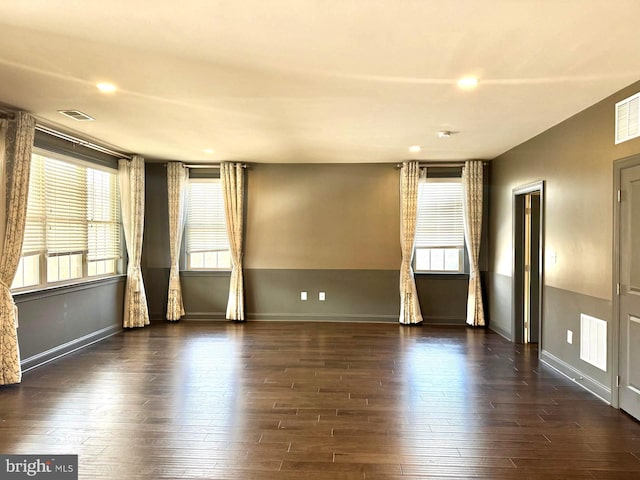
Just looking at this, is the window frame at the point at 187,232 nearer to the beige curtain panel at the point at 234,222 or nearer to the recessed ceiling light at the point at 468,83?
the beige curtain panel at the point at 234,222

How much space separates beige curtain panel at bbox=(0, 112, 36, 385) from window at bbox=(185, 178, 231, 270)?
3017 mm

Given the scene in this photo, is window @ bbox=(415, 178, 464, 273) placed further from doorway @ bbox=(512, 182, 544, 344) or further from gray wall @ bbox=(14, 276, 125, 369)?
gray wall @ bbox=(14, 276, 125, 369)

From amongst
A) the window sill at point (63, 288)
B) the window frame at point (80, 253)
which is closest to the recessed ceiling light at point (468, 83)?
the window frame at point (80, 253)

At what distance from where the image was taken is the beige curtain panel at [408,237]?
21.4 ft

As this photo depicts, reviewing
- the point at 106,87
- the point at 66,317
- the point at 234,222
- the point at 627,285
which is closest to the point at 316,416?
the point at 627,285

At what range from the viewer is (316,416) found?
320 cm

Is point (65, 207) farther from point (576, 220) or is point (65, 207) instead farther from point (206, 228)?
point (576, 220)

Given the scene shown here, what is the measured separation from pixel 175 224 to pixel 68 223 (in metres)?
1.81

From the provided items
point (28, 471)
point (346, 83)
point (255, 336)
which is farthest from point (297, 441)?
point (255, 336)

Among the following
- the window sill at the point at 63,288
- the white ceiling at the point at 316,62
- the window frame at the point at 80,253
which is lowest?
the window sill at the point at 63,288

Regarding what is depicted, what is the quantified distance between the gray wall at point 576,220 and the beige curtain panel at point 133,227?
548cm

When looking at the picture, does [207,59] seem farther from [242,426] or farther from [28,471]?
[28,471]

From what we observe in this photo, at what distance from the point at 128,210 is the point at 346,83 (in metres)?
4.41

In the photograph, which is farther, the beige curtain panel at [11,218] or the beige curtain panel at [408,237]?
the beige curtain panel at [408,237]
